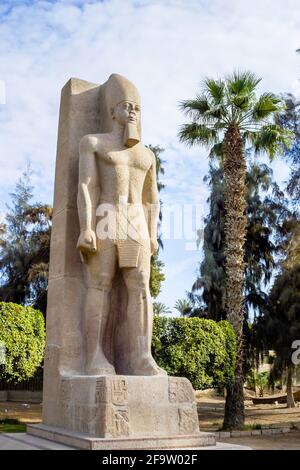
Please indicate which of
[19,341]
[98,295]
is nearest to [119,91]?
[98,295]

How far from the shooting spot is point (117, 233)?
5242 mm

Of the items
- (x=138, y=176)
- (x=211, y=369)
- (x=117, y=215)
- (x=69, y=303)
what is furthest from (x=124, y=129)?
(x=211, y=369)

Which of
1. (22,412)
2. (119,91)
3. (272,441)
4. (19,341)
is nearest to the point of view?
(119,91)

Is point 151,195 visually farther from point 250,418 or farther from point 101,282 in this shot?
point 250,418

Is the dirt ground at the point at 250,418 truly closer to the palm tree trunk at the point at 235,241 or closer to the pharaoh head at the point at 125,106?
the palm tree trunk at the point at 235,241

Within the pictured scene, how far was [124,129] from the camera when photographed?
556cm

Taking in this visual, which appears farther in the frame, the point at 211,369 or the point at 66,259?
the point at 211,369

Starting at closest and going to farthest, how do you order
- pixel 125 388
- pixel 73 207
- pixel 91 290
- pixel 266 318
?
pixel 125 388 → pixel 91 290 → pixel 73 207 → pixel 266 318

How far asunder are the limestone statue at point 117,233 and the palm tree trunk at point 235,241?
35.3ft

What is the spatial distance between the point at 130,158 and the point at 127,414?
2.45 m

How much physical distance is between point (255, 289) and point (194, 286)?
2.78m

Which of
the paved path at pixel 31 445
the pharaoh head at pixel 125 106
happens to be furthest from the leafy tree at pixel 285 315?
the paved path at pixel 31 445

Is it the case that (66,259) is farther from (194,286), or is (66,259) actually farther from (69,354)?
(194,286)

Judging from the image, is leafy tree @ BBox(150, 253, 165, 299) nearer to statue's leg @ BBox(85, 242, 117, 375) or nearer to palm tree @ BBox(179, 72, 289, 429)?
palm tree @ BBox(179, 72, 289, 429)
